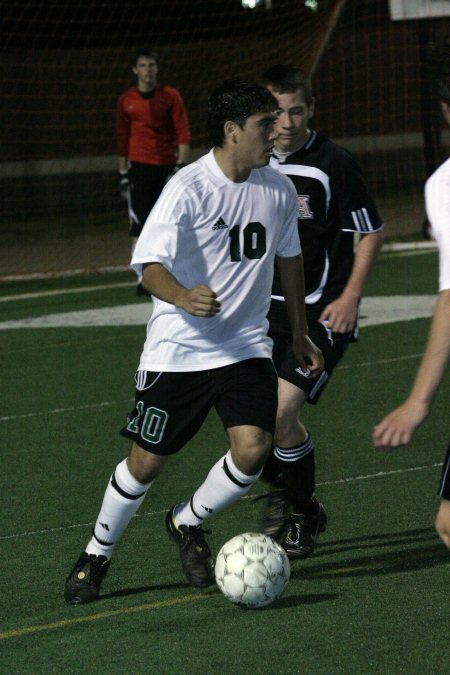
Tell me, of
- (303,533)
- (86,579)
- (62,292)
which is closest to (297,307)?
(303,533)

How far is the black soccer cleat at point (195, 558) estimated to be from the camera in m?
5.08

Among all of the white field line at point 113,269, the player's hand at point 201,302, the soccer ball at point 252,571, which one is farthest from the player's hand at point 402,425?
the white field line at point 113,269

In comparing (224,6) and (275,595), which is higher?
(275,595)

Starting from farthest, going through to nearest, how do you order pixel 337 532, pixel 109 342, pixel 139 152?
1. pixel 139 152
2. pixel 109 342
3. pixel 337 532

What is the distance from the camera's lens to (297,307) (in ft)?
17.5

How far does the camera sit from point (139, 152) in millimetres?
13906

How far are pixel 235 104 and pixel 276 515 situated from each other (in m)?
1.74

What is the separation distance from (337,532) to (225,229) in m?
1.58

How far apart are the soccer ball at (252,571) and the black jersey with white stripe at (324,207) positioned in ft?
4.56

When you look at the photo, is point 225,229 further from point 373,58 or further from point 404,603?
point 373,58

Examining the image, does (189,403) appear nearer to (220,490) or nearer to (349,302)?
(220,490)

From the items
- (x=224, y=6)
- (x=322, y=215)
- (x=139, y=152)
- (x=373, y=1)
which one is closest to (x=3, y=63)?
(x=224, y=6)

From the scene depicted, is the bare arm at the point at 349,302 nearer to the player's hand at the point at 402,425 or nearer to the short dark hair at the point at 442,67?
the short dark hair at the point at 442,67

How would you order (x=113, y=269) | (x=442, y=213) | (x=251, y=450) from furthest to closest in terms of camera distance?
(x=113, y=269), (x=251, y=450), (x=442, y=213)
